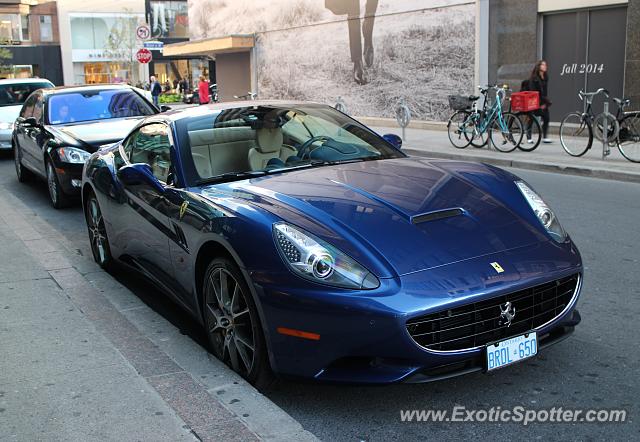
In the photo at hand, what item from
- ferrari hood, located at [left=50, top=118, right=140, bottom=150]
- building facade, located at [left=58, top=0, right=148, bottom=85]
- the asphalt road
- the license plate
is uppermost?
building facade, located at [left=58, top=0, right=148, bottom=85]

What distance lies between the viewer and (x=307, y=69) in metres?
26.6

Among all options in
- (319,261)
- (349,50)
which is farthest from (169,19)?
(319,261)

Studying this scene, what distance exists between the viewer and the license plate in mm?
3389

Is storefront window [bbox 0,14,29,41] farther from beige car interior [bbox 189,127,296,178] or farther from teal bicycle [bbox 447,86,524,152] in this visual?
beige car interior [bbox 189,127,296,178]

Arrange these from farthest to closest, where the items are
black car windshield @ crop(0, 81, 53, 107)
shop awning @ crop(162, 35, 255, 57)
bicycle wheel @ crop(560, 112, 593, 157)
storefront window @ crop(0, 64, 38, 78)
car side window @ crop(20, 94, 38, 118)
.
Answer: storefront window @ crop(0, 64, 38, 78), shop awning @ crop(162, 35, 255, 57), black car windshield @ crop(0, 81, 53, 107), bicycle wheel @ crop(560, 112, 593, 157), car side window @ crop(20, 94, 38, 118)

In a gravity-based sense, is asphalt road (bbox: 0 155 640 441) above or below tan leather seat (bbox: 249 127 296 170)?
below

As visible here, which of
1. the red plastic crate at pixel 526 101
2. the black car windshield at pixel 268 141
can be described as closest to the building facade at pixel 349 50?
the red plastic crate at pixel 526 101

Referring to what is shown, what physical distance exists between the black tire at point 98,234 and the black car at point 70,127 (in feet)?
8.93

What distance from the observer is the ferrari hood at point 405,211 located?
11.5 feet

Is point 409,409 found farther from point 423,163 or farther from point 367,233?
point 423,163

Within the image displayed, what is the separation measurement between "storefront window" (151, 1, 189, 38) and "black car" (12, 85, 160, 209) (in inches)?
2137

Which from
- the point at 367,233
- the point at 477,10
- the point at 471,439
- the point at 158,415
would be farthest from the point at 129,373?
the point at 477,10

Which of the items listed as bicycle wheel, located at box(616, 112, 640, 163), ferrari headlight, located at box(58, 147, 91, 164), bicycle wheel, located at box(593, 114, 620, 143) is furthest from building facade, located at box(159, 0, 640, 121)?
ferrari headlight, located at box(58, 147, 91, 164)

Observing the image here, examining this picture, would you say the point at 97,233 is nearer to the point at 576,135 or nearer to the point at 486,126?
the point at 576,135
